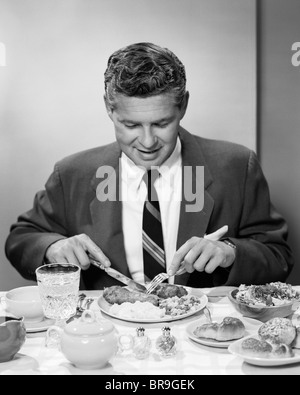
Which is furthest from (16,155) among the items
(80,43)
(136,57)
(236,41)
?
(236,41)

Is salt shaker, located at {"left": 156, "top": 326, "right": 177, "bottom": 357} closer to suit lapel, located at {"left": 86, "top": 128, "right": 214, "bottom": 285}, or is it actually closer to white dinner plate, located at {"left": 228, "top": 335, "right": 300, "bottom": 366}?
white dinner plate, located at {"left": 228, "top": 335, "right": 300, "bottom": 366}

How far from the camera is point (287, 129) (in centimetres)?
265

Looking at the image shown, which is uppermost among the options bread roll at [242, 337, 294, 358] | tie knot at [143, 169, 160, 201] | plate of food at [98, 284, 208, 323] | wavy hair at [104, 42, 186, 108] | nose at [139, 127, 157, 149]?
wavy hair at [104, 42, 186, 108]

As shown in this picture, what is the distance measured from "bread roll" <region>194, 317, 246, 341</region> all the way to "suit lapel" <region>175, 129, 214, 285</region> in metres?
0.83

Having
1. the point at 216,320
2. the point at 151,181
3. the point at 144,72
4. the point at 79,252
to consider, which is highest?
the point at 144,72

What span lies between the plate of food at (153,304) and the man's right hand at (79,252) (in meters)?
0.15

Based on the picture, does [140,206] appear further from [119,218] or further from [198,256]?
[198,256]

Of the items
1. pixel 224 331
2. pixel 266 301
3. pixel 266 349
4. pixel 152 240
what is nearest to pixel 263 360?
pixel 266 349

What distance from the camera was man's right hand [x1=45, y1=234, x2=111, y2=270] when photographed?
1870 mm

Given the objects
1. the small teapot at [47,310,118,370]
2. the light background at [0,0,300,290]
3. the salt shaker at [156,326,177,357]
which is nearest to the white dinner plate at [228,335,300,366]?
the salt shaker at [156,326,177,357]

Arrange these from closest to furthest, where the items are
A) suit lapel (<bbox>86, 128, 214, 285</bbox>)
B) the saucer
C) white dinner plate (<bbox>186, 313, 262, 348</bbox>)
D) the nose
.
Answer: white dinner plate (<bbox>186, 313, 262, 348</bbox>) < the saucer < the nose < suit lapel (<bbox>86, 128, 214, 285</bbox>)

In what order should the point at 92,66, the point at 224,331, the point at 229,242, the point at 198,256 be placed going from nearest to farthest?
1. the point at 224,331
2. the point at 198,256
3. the point at 229,242
4. the point at 92,66

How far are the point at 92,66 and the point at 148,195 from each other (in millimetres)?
669

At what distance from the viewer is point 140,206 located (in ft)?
7.53
